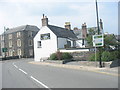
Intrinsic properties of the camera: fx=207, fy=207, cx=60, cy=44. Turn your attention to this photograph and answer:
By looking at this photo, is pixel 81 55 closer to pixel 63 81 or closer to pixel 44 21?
pixel 44 21

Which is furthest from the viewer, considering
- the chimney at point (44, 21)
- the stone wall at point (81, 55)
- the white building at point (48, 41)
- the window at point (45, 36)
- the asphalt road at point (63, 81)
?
the chimney at point (44, 21)

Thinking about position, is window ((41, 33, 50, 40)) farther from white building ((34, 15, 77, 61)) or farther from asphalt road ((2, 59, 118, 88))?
asphalt road ((2, 59, 118, 88))

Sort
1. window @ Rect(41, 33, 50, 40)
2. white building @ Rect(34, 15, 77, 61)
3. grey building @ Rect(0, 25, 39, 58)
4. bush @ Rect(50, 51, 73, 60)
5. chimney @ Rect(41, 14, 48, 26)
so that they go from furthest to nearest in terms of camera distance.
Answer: grey building @ Rect(0, 25, 39, 58) < chimney @ Rect(41, 14, 48, 26) < window @ Rect(41, 33, 50, 40) < white building @ Rect(34, 15, 77, 61) < bush @ Rect(50, 51, 73, 60)

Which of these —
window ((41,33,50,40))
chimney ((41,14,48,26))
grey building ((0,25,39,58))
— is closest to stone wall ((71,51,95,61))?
window ((41,33,50,40))

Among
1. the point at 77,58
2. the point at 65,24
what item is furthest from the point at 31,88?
the point at 65,24

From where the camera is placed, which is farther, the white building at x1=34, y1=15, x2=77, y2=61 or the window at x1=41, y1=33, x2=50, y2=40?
the window at x1=41, y1=33, x2=50, y2=40

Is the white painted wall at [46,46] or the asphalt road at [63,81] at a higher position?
the white painted wall at [46,46]

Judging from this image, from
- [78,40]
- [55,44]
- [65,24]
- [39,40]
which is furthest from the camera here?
[65,24]

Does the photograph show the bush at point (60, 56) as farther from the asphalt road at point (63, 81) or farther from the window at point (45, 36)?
the asphalt road at point (63, 81)

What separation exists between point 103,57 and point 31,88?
13383 millimetres

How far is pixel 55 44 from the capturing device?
130 feet

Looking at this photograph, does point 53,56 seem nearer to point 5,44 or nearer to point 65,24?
point 65,24

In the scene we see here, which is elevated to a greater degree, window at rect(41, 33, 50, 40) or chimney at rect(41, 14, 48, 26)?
chimney at rect(41, 14, 48, 26)

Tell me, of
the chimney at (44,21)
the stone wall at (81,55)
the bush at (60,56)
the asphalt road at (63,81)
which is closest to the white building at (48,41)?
the chimney at (44,21)
